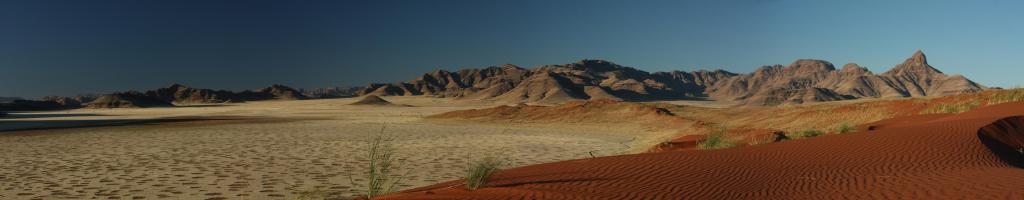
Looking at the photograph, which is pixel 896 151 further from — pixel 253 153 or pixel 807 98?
pixel 807 98

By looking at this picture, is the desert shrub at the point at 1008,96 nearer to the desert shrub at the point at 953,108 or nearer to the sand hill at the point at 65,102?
the desert shrub at the point at 953,108

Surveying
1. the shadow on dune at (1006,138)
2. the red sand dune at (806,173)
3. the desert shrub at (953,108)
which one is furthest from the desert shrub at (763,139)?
the desert shrub at (953,108)

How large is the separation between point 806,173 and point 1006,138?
251 inches

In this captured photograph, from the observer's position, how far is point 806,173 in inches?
318

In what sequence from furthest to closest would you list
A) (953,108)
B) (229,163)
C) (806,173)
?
(953,108) < (229,163) < (806,173)

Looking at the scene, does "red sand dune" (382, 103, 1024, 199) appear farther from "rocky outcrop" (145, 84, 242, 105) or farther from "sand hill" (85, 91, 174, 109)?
"rocky outcrop" (145, 84, 242, 105)

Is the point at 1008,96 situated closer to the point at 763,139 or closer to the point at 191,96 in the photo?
the point at 763,139

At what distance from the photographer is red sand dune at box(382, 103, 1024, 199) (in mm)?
6590

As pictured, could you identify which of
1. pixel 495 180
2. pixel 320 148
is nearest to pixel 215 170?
pixel 320 148

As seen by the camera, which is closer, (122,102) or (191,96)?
(122,102)

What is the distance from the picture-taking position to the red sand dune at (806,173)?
659cm

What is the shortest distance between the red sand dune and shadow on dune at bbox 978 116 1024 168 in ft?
0.11

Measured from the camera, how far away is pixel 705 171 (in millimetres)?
8242

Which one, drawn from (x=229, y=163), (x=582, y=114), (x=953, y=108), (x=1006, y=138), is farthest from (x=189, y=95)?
(x=1006, y=138)
